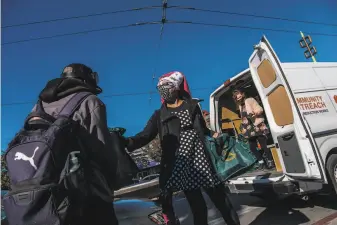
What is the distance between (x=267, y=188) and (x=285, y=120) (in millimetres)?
1037

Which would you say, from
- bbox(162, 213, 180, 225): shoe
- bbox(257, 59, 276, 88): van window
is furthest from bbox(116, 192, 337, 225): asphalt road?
bbox(257, 59, 276, 88): van window

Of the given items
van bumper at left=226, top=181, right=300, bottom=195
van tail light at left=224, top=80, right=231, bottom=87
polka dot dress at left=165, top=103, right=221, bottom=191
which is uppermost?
van tail light at left=224, top=80, right=231, bottom=87

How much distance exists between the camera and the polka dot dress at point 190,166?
303 centimetres

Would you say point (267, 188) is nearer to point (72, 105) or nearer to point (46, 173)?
point (72, 105)

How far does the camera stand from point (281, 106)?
4.71m

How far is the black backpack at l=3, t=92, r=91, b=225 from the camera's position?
1554mm

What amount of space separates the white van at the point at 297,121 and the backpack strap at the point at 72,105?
3.22 metres

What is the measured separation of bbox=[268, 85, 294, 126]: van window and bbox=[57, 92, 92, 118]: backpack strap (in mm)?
3281

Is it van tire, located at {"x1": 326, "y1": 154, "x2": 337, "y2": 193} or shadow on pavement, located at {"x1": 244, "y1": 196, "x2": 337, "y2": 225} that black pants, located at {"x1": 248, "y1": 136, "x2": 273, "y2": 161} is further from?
van tire, located at {"x1": 326, "y1": 154, "x2": 337, "y2": 193}

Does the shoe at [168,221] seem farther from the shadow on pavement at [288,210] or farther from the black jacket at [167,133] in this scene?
the shadow on pavement at [288,210]

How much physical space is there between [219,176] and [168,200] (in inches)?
21.7

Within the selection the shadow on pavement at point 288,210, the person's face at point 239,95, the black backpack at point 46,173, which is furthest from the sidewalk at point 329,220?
the black backpack at point 46,173

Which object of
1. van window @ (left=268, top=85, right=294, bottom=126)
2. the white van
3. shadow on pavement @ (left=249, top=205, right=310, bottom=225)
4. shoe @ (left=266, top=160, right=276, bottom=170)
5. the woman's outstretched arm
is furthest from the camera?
shoe @ (left=266, top=160, right=276, bottom=170)

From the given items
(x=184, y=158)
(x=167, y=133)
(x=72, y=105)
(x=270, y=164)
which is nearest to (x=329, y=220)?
(x=270, y=164)
